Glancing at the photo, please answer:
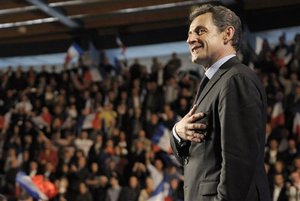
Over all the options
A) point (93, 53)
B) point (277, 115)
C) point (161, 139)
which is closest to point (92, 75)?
point (93, 53)

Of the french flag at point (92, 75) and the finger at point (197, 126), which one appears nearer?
the finger at point (197, 126)

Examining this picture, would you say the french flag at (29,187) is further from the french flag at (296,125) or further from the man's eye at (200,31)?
the man's eye at (200,31)

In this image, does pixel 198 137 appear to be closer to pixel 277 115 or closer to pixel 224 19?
pixel 224 19

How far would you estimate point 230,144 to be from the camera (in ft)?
5.06

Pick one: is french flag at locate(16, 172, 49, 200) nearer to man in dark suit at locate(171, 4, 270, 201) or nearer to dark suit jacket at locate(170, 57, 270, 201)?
man in dark suit at locate(171, 4, 270, 201)

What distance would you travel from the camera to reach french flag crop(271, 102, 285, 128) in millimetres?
7547

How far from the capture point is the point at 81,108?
1023 cm

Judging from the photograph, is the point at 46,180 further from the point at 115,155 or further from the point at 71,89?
the point at 71,89

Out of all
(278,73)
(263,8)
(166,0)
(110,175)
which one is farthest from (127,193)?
(263,8)

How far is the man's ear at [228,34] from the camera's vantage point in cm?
177

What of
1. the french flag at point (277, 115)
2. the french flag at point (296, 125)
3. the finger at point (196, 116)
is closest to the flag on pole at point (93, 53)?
the french flag at point (277, 115)

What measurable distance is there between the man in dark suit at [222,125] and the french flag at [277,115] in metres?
5.95

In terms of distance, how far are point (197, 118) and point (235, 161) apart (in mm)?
229

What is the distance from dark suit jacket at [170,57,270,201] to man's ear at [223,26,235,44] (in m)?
0.09
